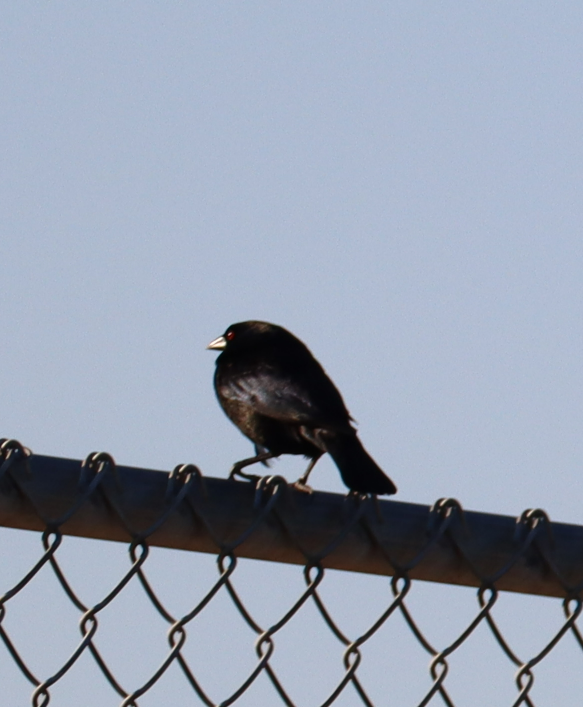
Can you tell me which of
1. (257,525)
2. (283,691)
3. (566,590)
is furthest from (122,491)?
(566,590)

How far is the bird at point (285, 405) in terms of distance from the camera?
4273mm

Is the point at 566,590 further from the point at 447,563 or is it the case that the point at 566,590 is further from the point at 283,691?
the point at 283,691

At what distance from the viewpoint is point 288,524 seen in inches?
95.0

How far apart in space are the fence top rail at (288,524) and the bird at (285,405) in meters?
1.31

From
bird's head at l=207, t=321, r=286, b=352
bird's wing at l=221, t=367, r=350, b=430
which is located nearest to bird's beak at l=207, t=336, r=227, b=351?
bird's head at l=207, t=321, r=286, b=352

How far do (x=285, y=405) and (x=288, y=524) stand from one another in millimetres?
2516

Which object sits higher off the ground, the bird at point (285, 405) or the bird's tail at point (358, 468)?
the bird at point (285, 405)

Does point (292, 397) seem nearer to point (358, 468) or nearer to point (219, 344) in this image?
point (358, 468)

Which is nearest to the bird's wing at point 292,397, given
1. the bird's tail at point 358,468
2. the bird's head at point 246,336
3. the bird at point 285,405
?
the bird at point 285,405

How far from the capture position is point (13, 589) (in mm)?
2008

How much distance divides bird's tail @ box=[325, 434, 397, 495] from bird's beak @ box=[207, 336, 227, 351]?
2291 mm

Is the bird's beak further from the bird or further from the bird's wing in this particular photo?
the bird's wing

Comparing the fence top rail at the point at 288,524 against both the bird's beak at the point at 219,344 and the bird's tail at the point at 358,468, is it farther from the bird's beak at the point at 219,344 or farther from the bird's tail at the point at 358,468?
the bird's beak at the point at 219,344

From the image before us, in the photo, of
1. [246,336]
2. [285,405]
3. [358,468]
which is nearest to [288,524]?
[358,468]
